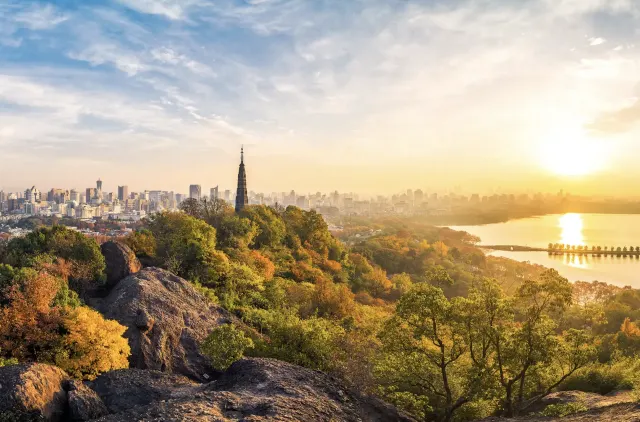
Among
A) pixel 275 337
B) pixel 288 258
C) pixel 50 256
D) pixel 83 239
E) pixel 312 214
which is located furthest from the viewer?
pixel 312 214

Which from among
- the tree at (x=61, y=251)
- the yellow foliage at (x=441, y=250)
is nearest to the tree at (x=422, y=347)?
the tree at (x=61, y=251)

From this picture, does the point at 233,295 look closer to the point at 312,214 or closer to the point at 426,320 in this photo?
the point at 426,320

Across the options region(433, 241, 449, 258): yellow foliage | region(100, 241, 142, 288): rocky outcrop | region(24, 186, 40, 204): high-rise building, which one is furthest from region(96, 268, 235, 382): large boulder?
region(24, 186, 40, 204): high-rise building

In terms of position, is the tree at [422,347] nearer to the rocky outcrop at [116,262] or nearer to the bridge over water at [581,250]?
the rocky outcrop at [116,262]

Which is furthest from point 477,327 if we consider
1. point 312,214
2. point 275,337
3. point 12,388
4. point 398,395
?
point 312,214

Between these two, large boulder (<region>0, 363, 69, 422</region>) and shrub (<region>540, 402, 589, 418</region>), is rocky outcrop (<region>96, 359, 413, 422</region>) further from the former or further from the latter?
shrub (<region>540, 402, 589, 418</region>)

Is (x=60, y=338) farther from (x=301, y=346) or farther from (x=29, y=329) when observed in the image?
(x=301, y=346)
